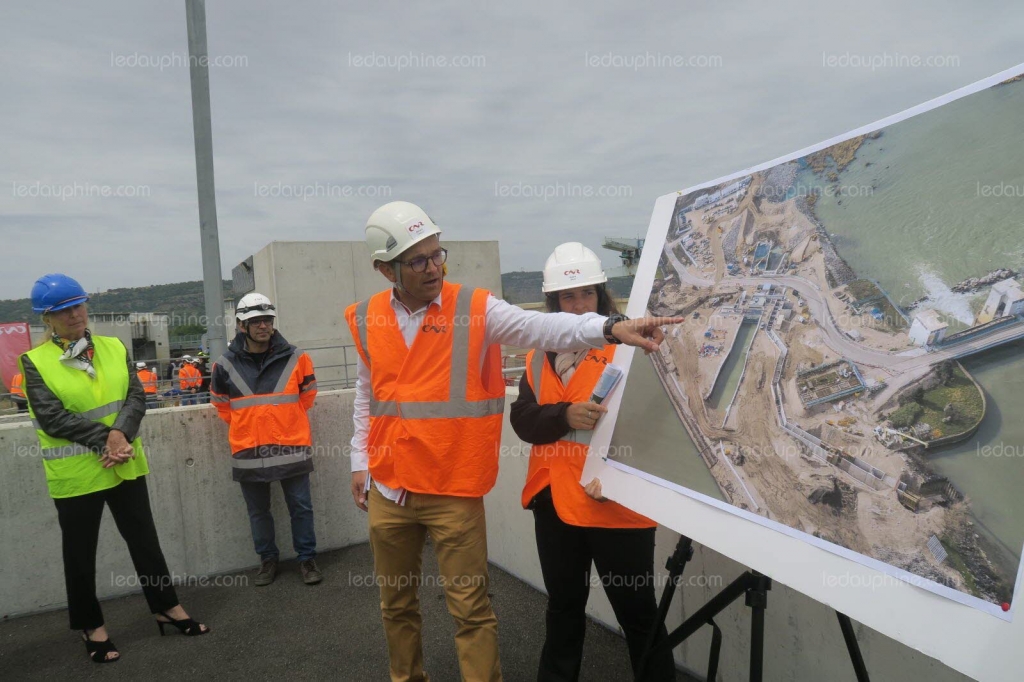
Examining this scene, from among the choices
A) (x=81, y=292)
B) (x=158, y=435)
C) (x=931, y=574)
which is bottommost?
(x=158, y=435)

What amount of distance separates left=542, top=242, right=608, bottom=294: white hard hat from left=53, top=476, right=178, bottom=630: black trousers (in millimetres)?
2916

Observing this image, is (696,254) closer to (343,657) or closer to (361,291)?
(343,657)

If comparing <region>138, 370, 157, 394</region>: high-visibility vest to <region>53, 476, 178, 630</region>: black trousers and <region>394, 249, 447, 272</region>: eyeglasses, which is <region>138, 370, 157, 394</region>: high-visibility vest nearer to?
<region>53, 476, 178, 630</region>: black trousers

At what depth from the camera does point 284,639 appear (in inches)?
156

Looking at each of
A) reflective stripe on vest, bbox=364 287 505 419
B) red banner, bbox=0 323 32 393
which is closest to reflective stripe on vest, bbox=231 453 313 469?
reflective stripe on vest, bbox=364 287 505 419

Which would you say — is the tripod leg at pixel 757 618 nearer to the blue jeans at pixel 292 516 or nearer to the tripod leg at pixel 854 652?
the tripod leg at pixel 854 652

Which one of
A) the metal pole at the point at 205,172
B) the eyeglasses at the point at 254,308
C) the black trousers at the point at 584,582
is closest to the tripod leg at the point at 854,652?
the black trousers at the point at 584,582

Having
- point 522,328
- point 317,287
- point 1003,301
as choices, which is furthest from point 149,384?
point 317,287

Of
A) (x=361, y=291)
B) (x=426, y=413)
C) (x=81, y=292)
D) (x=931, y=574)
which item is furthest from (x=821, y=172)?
(x=361, y=291)

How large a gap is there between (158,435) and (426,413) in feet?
11.0

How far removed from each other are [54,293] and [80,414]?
0.71 m

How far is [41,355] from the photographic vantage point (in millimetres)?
3625

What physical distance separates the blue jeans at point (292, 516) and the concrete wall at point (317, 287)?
34.9 feet

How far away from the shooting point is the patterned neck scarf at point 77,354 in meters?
3.67
